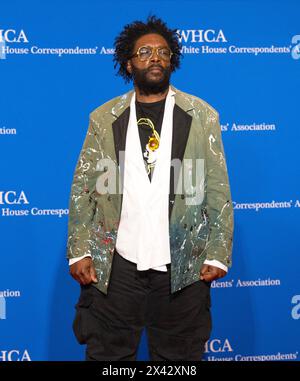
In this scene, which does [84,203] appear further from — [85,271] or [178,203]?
[178,203]

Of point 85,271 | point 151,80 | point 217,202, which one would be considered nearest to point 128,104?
point 151,80

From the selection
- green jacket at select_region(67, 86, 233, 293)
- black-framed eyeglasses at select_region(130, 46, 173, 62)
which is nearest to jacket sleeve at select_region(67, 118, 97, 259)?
green jacket at select_region(67, 86, 233, 293)

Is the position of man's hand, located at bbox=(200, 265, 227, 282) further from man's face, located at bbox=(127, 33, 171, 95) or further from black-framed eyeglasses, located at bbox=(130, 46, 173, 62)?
black-framed eyeglasses, located at bbox=(130, 46, 173, 62)

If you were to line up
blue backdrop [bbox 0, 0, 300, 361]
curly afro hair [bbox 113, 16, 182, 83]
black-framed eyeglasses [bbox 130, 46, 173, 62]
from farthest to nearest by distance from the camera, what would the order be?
blue backdrop [bbox 0, 0, 300, 361], curly afro hair [bbox 113, 16, 182, 83], black-framed eyeglasses [bbox 130, 46, 173, 62]

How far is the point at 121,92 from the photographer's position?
404 centimetres

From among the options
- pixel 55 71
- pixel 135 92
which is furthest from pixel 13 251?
pixel 135 92

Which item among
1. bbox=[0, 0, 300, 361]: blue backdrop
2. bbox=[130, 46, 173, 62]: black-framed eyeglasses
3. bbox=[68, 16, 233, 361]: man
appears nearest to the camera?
bbox=[68, 16, 233, 361]: man

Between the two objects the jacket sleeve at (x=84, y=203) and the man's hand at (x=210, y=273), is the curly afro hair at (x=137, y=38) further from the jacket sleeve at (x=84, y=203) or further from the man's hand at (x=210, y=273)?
the man's hand at (x=210, y=273)

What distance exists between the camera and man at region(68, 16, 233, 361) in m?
3.08

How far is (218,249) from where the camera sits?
10.2 feet

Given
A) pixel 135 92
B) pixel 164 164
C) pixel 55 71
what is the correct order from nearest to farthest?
pixel 164 164
pixel 135 92
pixel 55 71

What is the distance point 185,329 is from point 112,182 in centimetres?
72

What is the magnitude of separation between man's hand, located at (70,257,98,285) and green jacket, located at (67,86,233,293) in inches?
1.0

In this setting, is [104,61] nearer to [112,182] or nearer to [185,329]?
[112,182]
